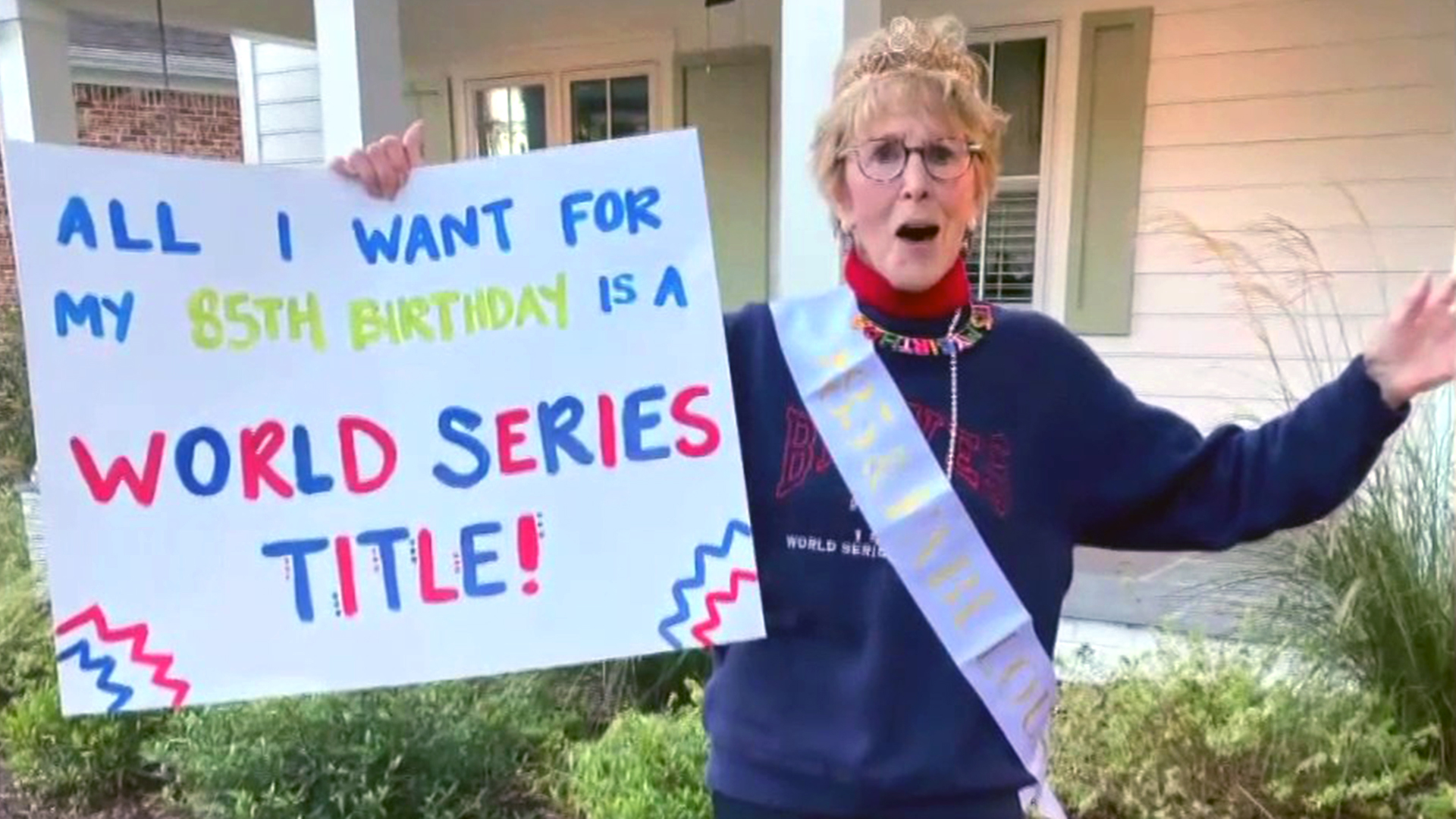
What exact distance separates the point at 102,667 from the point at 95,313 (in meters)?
0.40

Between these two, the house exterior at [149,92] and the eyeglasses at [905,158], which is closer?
the eyeglasses at [905,158]

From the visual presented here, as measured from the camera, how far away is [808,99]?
3359 millimetres

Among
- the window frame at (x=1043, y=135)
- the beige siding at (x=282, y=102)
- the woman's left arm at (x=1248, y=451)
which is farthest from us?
the beige siding at (x=282, y=102)

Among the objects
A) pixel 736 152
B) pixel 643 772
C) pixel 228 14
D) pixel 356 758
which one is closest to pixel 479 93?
pixel 228 14

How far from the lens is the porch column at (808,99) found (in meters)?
3.28

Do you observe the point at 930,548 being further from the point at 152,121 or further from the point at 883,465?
the point at 152,121

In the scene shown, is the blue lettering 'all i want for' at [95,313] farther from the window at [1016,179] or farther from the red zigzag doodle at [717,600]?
the window at [1016,179]

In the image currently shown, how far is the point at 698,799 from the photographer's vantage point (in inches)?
107

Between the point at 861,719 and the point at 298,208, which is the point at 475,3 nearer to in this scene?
the point at 298,208

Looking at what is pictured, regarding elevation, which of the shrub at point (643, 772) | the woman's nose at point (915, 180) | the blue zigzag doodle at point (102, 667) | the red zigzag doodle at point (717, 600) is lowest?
the shrub at point (643, 772)

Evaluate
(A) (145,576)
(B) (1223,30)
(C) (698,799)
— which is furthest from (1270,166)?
(A) (145,576)

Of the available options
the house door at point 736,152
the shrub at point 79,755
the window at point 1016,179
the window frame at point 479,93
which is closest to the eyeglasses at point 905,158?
the shrub at point 79,755

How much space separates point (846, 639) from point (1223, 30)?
14.3 ft

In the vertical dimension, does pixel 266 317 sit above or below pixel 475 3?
below
